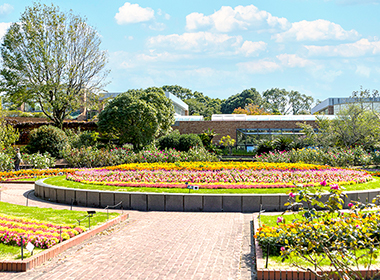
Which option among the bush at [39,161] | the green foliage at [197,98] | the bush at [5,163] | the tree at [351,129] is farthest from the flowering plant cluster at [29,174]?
the green foliage at [197,98]

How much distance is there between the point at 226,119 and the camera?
33.3 meters

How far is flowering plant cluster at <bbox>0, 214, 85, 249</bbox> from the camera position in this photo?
19.6 feet

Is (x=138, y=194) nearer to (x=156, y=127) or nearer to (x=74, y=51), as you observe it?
(x=156, y=127)

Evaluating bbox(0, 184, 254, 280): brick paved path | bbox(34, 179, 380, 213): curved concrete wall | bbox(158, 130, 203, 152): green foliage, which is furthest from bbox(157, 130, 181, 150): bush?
bbox(0, 184, 254, 280): brick paved path

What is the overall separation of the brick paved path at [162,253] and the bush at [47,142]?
16.1 metres

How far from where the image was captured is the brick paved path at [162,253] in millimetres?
5062

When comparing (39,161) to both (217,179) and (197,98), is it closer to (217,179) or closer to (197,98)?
(217,179)

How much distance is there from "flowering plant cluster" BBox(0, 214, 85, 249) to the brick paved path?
0.37 meters

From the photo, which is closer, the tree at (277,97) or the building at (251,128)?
the building at (251,128)

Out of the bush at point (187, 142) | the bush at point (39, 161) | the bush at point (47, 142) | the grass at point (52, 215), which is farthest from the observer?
the bush at point (47, 142)

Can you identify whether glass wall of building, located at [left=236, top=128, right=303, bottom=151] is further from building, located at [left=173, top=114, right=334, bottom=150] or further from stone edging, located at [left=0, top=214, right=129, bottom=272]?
stone edging, located at [left=0, top=214, right=129, bottom=272]

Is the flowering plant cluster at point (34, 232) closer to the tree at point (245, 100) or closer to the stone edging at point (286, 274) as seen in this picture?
the stone edging at point (286, 274)

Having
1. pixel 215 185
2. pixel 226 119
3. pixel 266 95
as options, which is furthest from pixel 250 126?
pixel 266 95

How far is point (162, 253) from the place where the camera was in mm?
5949
